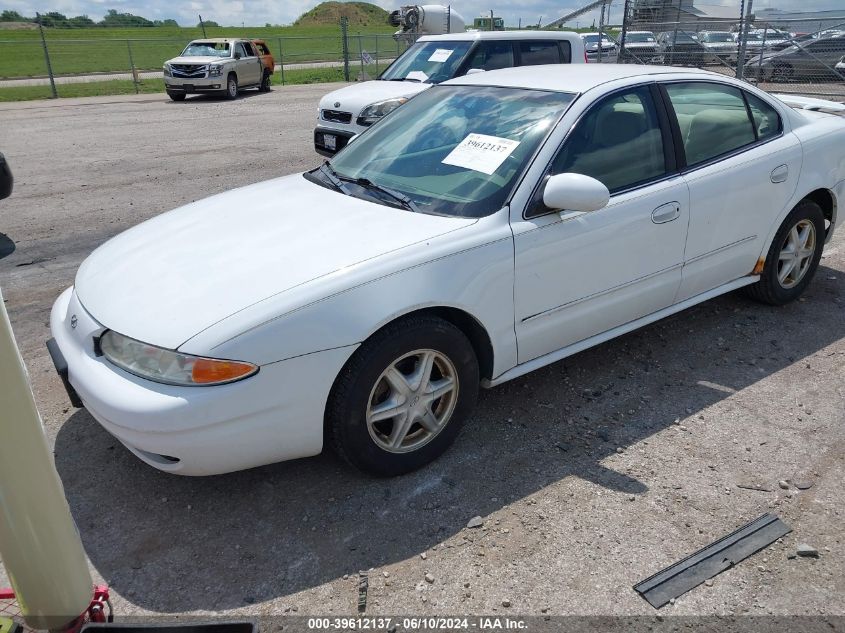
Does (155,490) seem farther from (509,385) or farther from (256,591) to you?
(509,385)

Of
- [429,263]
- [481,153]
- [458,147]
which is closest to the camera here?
[429,263]

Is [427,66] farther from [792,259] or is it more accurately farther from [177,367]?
[177,367]

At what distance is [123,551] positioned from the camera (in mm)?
2668

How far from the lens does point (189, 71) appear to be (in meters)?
19.2

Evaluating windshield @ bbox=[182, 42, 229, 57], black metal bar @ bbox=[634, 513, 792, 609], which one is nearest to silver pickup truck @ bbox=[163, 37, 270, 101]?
windshield @ bbox=[182, 42, 229, 57]

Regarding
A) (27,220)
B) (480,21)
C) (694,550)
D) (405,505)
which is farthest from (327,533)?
(480,21)

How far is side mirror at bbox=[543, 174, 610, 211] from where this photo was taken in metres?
3.07

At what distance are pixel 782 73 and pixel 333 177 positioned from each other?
15.3m

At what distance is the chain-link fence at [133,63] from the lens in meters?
24.5

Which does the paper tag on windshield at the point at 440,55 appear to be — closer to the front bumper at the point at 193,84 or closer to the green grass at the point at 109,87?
the front bumper at the point at 193,84

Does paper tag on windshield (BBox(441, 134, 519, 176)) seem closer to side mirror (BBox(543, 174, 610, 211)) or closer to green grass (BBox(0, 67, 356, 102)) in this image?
side mirror (BBox(543, 174, 610, 211))

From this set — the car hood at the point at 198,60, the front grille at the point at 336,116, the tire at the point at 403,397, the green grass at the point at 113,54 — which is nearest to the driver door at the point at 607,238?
the tire at the point at 403,397

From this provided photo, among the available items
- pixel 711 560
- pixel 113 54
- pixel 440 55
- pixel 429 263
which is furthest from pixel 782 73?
pixel 113 54

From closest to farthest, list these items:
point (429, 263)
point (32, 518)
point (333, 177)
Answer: point (32, 518)
point (429, 263)
point (333, 177)
